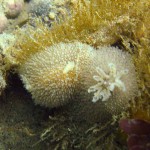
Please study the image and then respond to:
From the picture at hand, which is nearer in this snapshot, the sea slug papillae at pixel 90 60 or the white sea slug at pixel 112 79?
the white sea slug at pixel 112 79

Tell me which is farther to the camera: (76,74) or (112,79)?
(76,74)

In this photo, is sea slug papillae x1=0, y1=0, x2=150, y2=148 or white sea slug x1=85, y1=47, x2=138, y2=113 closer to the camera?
white sea slug x1=85, y1=47, x2=138, y2=113

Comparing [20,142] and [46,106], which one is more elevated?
[46,106]

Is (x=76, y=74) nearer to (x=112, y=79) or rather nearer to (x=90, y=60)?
(x=90, y=60)

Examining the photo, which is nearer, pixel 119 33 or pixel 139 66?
pixel 139 66

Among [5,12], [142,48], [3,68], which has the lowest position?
[142,48]

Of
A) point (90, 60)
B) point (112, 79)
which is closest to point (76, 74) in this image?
point (90, 60)

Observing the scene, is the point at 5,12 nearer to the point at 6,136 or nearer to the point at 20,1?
the point at 20,1

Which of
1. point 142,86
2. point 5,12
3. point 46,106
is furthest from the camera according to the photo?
point 5,12

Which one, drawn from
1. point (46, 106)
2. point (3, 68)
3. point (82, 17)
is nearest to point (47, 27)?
point (82, 17)

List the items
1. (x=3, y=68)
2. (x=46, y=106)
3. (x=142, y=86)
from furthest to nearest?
(x=3, y=68)
(x=46, y=106)
(x=142, y=86)

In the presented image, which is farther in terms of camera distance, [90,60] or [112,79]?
[90,60]
